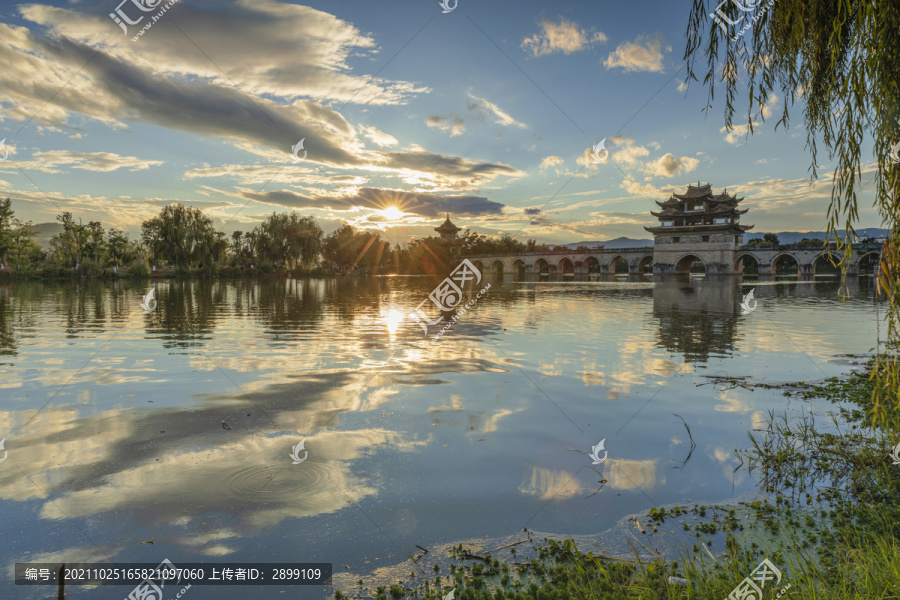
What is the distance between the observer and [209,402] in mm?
8773

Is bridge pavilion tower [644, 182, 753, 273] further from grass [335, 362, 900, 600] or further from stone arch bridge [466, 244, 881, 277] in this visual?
grass [335, 362, 900, 600]

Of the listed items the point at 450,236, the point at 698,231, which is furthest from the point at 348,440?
the point at 450,236

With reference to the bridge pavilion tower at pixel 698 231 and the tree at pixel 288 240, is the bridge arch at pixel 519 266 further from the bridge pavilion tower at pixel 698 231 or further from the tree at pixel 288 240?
the tree at pixel 288 240

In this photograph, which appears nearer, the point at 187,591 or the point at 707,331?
the point at 187,591

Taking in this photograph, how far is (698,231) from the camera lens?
281 feet

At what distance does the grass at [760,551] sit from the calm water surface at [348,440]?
0.38m

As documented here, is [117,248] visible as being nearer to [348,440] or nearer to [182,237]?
[182,237]

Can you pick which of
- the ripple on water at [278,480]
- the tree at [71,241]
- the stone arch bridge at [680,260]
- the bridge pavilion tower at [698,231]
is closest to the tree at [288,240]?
the tree at [71,241]

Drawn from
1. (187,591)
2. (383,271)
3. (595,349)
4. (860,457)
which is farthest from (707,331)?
(383,271)

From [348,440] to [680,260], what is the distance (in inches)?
3647

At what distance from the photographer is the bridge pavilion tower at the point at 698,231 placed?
83.4 metres

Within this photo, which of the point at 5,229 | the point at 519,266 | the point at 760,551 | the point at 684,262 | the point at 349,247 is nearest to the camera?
the point at 760,551

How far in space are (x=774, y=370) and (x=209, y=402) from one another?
12.2 m

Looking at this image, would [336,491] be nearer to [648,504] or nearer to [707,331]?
[648,504]
